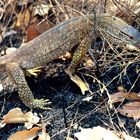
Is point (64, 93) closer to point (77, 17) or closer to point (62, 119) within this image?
point (62, 119)

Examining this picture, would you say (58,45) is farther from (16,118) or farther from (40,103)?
(16,118)

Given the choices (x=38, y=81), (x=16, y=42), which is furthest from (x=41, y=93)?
(x=16, y=42)

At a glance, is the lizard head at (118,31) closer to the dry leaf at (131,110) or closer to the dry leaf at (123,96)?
the dry leaf at (123,96)

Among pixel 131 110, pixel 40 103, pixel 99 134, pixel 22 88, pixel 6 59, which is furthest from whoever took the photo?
pixel 6 59

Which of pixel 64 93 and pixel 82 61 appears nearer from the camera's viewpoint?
pixel 64 93

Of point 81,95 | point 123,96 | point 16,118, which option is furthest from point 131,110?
point 16,118
